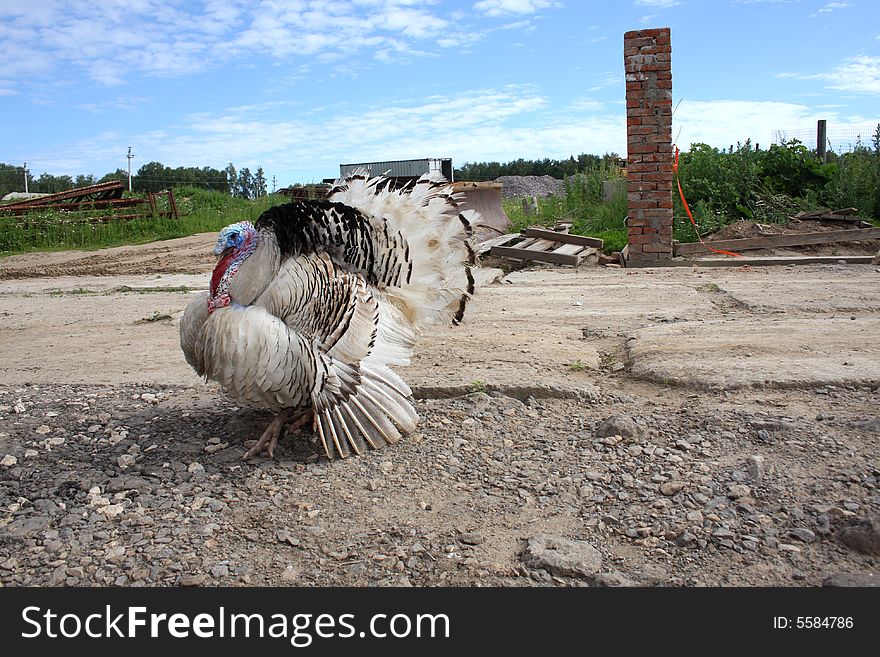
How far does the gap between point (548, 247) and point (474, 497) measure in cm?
814

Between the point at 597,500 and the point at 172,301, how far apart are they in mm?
6976

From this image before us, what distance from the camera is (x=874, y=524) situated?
2869mm

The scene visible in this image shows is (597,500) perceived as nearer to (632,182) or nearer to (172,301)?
(172,301)

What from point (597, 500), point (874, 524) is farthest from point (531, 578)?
point (874, 524)

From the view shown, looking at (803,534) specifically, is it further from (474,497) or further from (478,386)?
(478,386)

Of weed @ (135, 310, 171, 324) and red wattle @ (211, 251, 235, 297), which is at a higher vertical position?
red wattle @ (211, 251, 235, 297)

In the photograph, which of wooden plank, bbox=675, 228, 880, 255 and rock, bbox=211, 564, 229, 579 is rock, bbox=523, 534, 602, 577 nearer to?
rock, bbox=211, 564, 229, 579

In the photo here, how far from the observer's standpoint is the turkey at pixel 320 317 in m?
3.82

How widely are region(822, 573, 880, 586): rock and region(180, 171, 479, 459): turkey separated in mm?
2238

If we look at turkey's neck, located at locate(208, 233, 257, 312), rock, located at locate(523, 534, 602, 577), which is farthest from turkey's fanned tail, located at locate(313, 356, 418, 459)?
rock, located at locate(523, 534, 602, 577)

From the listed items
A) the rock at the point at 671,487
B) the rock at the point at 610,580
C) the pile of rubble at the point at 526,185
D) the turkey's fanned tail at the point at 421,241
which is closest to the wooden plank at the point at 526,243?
the turkey's fanned tail at the point at 421,241

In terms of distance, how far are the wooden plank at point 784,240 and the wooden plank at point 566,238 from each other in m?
1.17

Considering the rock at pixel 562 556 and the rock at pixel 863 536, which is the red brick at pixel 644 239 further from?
the rock at pixel 562 556

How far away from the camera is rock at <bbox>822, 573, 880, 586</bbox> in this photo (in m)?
2.61
